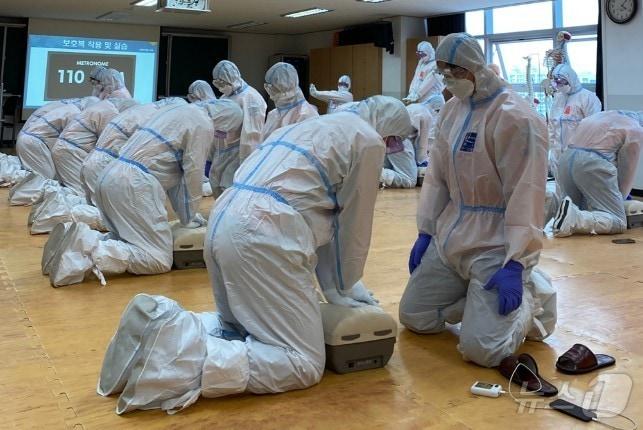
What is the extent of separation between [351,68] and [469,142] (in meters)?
11.1

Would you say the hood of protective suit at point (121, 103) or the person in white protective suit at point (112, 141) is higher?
the hood of protective suit at point (121, 103)

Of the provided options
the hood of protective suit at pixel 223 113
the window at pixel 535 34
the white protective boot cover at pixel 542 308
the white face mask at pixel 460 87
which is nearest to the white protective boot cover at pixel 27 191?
the hood of protective suit at pixel 223 113

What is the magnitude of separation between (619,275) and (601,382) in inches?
78.9

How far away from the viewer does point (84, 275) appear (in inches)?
157

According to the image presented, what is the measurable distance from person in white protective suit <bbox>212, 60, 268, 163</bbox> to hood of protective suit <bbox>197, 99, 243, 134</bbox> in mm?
138

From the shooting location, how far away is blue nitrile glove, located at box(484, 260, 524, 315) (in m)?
2.66

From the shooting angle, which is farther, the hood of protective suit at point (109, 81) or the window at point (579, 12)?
the window at point (579, 12)

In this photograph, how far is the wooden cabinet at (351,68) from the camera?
42.4 ft

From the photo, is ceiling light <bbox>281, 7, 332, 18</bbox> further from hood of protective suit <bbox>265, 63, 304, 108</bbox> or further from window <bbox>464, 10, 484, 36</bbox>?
hood of protective suit <bbox>265, 63, 304, 108</bbox>

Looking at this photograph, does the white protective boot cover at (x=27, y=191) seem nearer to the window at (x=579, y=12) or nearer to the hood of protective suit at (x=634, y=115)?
the hood of protective suit at (x=634, y=115)

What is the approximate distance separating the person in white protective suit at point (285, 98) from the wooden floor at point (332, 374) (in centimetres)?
190

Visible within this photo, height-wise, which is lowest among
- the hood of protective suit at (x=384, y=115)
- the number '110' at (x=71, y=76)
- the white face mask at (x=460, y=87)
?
the hood of protective suit at (x=384, y=115)

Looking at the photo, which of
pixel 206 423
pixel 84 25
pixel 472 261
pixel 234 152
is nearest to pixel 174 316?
pixel 206 423

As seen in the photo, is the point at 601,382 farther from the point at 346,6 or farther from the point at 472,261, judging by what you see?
the point at 346,6
